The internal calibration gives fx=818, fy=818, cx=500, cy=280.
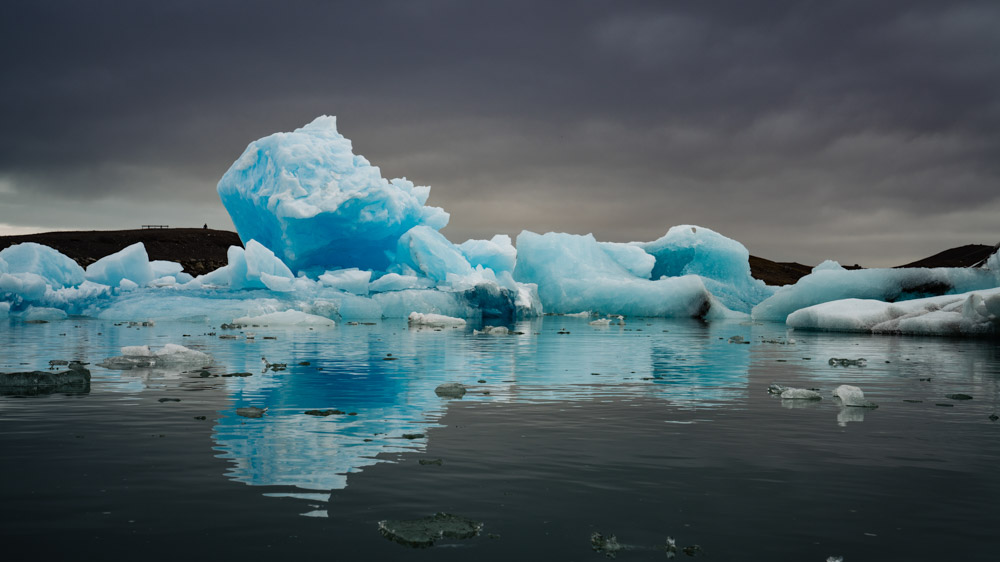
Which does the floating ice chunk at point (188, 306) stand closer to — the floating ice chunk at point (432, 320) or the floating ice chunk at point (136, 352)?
the floating ice chunk at point (432, 320)

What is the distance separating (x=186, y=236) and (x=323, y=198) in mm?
70696

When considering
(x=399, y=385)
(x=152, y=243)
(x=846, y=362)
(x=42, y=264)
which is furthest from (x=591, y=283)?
(x=152, y=243)

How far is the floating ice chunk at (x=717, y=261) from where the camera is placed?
43250 millimetres

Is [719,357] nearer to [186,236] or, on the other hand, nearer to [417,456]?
[417,456]

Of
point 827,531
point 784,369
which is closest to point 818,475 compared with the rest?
point 827,531

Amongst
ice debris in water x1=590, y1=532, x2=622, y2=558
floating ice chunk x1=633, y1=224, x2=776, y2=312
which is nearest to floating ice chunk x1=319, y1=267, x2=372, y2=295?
floating ice chunk x1=633, y1=224, x2=776, y2=312

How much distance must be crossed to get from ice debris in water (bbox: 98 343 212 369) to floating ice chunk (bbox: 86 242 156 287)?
79.1ft

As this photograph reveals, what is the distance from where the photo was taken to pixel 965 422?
809 cm

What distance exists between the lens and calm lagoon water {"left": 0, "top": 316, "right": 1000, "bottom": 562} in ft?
13.8

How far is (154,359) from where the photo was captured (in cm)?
1334

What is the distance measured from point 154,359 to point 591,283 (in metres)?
28.7

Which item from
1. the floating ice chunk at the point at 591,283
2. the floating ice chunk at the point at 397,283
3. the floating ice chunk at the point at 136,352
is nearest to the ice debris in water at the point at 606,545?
the floating ice chunk at the point at 136,352

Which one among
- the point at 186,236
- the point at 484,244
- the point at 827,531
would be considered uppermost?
the point at 186,236

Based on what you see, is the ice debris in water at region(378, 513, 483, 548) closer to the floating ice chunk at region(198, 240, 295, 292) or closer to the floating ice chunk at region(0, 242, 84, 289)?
the floating ice chunk at region(198, 240, 295, 292)
